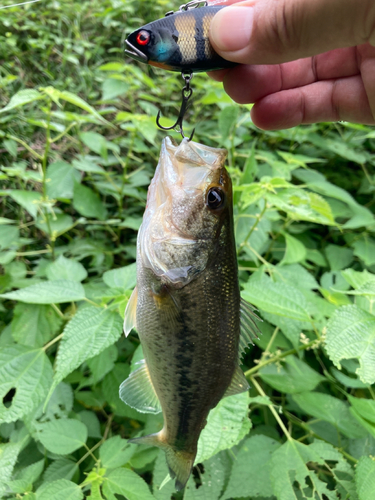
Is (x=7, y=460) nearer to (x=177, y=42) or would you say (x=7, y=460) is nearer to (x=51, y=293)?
(x=51, y=293)

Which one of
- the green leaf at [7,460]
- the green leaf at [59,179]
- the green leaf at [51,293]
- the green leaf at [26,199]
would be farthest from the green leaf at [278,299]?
the green leaf at [59,179]

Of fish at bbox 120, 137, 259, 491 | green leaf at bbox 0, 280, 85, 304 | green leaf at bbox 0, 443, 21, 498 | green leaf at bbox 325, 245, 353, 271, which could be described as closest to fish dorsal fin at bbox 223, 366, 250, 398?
fish at bbox 120, 137, 259, 491

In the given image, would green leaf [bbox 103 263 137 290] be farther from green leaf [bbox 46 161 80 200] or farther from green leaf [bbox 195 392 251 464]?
green leaf [bbox 46 161 80 200]

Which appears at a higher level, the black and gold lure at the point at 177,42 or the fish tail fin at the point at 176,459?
the black and gold lure at the point at 177,42

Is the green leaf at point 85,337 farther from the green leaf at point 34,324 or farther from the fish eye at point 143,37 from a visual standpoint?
the fish eye at point 143,37

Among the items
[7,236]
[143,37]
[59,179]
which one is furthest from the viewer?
[59,179]

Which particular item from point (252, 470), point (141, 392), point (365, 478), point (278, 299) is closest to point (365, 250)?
point (278, 299)
